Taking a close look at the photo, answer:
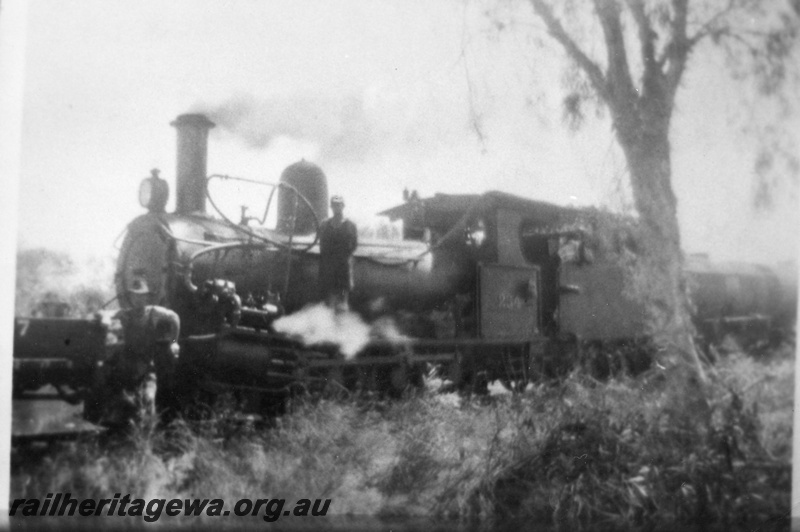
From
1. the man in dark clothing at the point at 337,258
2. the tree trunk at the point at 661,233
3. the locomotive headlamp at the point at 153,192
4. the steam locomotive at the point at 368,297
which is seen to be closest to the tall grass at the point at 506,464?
the tree trunk at the point at 661,233

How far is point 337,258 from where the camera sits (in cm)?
406

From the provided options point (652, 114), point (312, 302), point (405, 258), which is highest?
point (652, 114)

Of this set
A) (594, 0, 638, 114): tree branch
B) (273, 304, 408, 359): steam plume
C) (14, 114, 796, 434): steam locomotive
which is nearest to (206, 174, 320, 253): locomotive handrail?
(14, 114, 796, 434): steam locomotive

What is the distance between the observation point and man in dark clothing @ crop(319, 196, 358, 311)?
151 inches

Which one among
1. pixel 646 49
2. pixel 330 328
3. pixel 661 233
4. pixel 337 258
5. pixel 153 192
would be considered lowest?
pixel 330 328

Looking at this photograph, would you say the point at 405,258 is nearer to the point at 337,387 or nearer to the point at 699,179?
the point at 337,387

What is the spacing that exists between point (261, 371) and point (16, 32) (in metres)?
2.23

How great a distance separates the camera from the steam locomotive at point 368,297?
3.49 meters

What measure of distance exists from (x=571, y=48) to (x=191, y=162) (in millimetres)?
2424

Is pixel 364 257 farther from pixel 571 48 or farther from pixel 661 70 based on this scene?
pixel 661 70

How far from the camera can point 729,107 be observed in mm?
3723

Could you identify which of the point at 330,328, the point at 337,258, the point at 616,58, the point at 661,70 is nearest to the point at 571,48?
the point at 616,58

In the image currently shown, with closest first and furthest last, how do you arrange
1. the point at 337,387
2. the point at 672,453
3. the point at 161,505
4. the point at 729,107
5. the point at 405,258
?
1. the point at 161,505
2. the point at 672,453
3. the point at 729,107
4. the point at 337,387
5. the point at 405,258

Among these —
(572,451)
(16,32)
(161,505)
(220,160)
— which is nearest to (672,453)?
(572,451)
